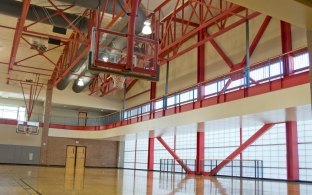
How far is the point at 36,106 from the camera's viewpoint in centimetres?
4694

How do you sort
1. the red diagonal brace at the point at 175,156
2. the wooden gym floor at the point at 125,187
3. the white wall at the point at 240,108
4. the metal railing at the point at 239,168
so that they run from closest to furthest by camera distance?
1. the wooden gym floor at the point at 125,187
2. the white wall at the point at 240,108
3. the metal railing at the point at 239,168
4. the red diagonal brace at the point at 175,156

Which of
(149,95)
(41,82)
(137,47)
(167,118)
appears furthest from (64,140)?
(137,47)

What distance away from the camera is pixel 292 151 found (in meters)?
22.1

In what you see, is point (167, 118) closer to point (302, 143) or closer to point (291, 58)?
point (302, 143)

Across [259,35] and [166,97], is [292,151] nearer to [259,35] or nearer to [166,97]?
[259,35]

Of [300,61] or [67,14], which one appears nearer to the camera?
[300,61]

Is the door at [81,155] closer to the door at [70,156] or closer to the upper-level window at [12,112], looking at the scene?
the door at [70,156]

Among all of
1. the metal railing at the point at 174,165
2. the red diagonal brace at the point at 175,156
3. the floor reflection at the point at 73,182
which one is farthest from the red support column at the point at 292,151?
the floor reflection at the point at 73,182

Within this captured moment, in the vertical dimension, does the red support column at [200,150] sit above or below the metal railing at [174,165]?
above

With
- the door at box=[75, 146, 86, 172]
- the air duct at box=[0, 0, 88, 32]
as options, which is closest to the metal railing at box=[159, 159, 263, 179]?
the air duct at box=[0, 0, 88, 32]

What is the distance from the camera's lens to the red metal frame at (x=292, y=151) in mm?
21875

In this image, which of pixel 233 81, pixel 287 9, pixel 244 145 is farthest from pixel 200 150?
pixel 287 9

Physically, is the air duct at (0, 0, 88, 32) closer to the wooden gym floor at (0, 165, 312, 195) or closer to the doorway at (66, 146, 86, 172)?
the wooden gym floor at (0, 165, 312, 195)

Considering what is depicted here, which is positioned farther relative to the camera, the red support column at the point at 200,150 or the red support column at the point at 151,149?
the red support column at the point at 151,149
